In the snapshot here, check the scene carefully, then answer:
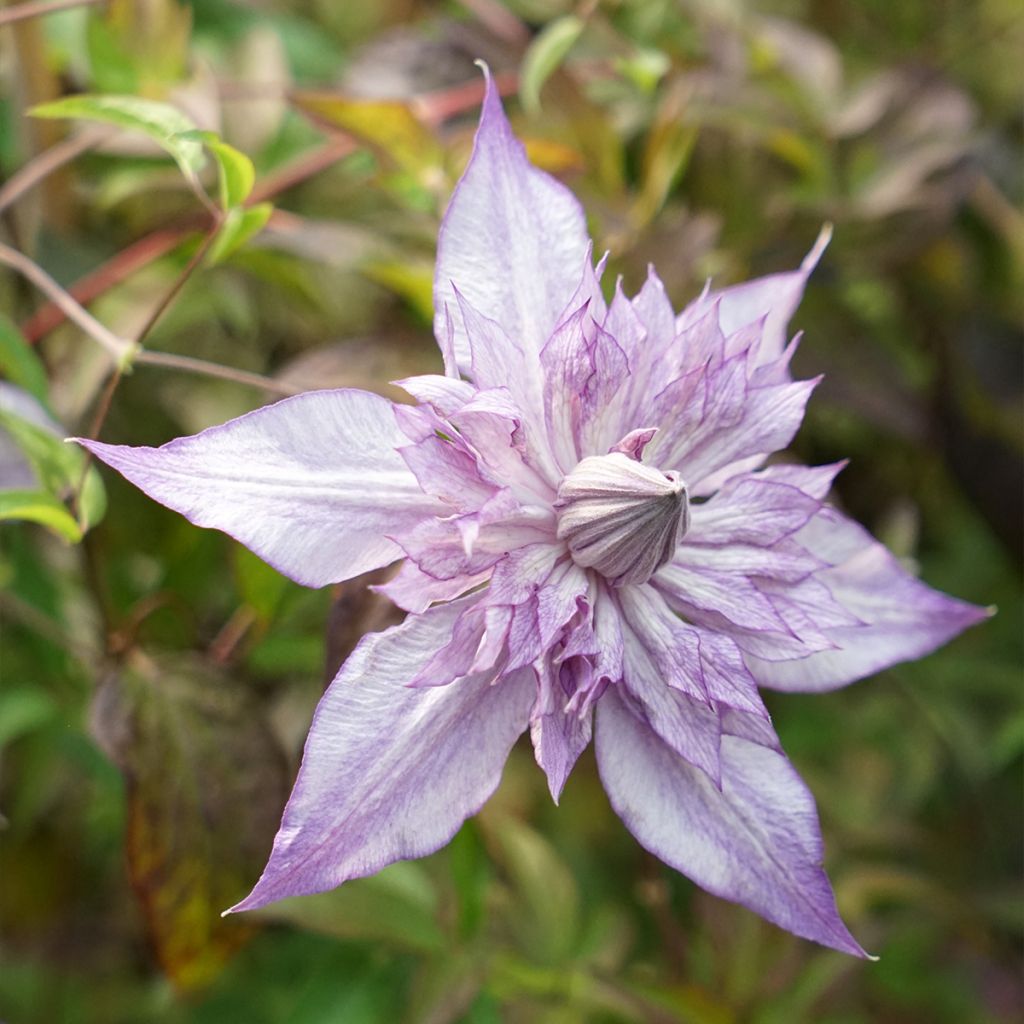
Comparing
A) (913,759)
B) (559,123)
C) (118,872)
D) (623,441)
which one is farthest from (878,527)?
(118,872)

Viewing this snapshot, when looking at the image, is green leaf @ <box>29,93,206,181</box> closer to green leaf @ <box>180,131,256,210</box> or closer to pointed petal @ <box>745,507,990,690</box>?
green leaf @ <box>180,131,256,210</box>

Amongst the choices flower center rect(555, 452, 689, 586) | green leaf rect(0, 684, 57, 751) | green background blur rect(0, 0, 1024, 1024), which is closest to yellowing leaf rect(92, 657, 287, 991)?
green background blur rect(0, 0, 1024, 1024)

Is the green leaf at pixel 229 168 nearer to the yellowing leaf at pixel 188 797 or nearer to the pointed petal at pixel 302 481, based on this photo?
the pointed petal at pixel 302 481

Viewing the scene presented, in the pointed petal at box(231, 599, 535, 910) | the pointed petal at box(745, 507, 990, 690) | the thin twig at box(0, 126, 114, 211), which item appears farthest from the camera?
the thin twig at box(0, 126, 114, 211)

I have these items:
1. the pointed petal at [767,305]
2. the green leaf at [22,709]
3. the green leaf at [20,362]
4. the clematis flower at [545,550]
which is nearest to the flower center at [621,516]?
the clematis flower at [545,550]

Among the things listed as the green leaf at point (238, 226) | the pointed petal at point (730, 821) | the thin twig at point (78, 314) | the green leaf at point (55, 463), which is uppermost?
the green leaf at point (238, 226)

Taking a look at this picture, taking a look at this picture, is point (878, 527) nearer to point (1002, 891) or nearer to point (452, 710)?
point (1002, 891)

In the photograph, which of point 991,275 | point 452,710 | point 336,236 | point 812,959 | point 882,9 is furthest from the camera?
point 882,9
